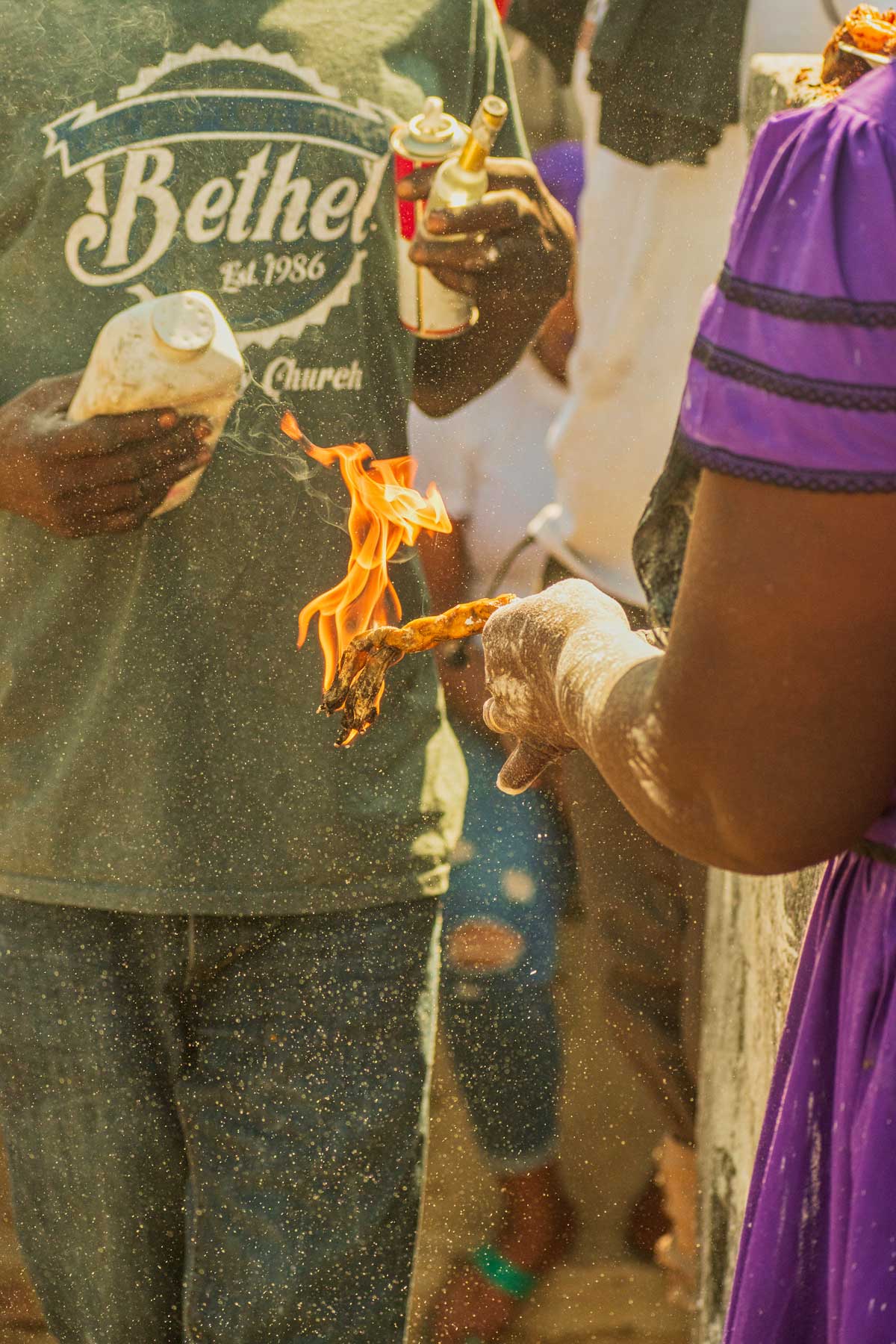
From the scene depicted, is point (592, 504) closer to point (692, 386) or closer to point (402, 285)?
point (402, 285)

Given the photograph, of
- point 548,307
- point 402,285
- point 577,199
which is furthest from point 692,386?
point 577,199

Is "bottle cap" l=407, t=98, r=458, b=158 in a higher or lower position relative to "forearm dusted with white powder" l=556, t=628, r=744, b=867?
higher

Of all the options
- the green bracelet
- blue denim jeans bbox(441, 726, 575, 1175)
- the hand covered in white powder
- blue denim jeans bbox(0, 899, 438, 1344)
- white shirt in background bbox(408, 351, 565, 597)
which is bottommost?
the green bracelet

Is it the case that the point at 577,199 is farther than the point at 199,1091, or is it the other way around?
the point at 577,199

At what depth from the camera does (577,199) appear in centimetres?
302

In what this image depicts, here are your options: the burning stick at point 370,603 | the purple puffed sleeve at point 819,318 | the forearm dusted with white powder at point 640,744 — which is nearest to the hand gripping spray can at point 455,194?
the burning stick at point 370,603

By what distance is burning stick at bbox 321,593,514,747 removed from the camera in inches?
56.2

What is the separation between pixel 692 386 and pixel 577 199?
2.29 m

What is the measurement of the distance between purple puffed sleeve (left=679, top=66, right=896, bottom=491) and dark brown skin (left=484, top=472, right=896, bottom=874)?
21 millimetres

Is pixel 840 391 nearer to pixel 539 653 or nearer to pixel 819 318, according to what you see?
pixel 819 318

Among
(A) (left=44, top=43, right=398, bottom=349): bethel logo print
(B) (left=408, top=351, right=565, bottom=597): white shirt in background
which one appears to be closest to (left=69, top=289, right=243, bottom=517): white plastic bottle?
(A) (left=44, top=43, right=398, bottom=349): bethel logo print

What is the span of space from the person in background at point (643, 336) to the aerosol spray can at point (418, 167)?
69cm

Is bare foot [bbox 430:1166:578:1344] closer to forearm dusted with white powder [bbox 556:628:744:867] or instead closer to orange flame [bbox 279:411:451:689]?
orange flame [bbox 279:411:451:689]

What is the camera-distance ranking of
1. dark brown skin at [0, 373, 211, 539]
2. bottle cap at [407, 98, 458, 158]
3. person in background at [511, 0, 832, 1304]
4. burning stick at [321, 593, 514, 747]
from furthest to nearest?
1. person in background at [511, 0, 832, 1304]
2. bottle cap at [407, 98, 458, 158]
3. dark brown skin at [0, 373, 211, 539]
4. burning stick at [321, 593, 514, 747]
